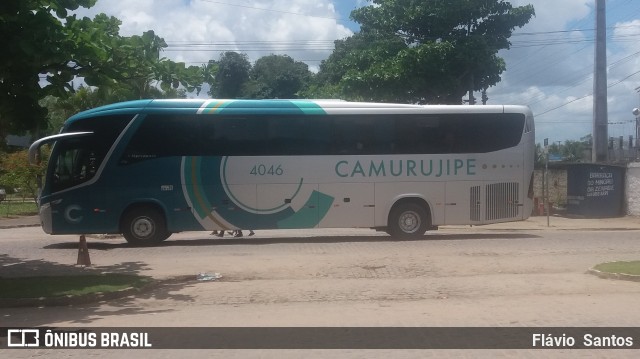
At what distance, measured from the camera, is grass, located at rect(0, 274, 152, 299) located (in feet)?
34.3

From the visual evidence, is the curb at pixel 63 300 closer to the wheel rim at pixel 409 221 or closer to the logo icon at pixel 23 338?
the logo icon at pixel 23 338

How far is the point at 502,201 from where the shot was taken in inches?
736

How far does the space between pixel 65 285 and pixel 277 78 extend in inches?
1641

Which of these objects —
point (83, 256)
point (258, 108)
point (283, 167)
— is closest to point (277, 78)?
point (258, 108)

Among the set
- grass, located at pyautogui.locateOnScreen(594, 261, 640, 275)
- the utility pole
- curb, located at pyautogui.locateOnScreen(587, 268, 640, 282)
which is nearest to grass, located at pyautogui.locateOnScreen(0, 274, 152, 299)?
curb, located at pyautogui.locateOnScreen(587, 268, 640, 282)

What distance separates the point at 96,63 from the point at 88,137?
615 centimetres

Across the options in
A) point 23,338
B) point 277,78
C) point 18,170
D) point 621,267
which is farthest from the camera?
point 277,78

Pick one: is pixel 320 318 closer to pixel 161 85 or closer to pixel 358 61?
pixel 161 85

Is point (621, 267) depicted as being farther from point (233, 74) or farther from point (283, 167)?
point (233, 74)

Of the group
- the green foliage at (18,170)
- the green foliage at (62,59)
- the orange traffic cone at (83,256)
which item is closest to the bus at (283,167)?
the orange traffic cone at (83,256)

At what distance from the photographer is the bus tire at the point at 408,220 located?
18.5m

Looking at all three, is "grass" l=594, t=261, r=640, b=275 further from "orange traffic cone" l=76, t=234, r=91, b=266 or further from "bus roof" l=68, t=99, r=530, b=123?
"orange traffic cone" l=76, t=234, r=91, b=266

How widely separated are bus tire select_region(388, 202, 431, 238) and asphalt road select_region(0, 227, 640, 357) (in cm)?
35
